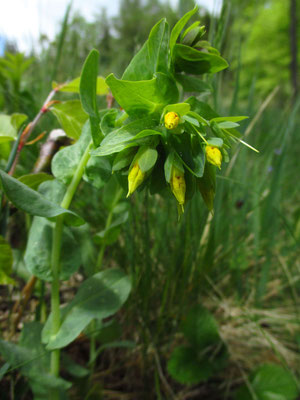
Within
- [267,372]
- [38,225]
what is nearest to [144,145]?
[38,225]

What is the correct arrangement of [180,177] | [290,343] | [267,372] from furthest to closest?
[290,343] → [267,372] → [180,177]

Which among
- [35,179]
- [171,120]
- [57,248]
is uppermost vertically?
[171,120]

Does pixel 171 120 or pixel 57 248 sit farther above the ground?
pixel 171 120

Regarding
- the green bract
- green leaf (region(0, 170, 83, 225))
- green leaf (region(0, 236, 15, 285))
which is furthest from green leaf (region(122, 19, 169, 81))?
green leaf (region(0, 236, 15, 285))

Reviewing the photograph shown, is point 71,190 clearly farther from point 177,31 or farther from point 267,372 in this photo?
point 267,372

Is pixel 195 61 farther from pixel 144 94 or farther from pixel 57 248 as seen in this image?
pixel 57 248

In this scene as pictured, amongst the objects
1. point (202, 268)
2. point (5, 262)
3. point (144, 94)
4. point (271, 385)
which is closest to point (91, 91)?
point (144, 94)
